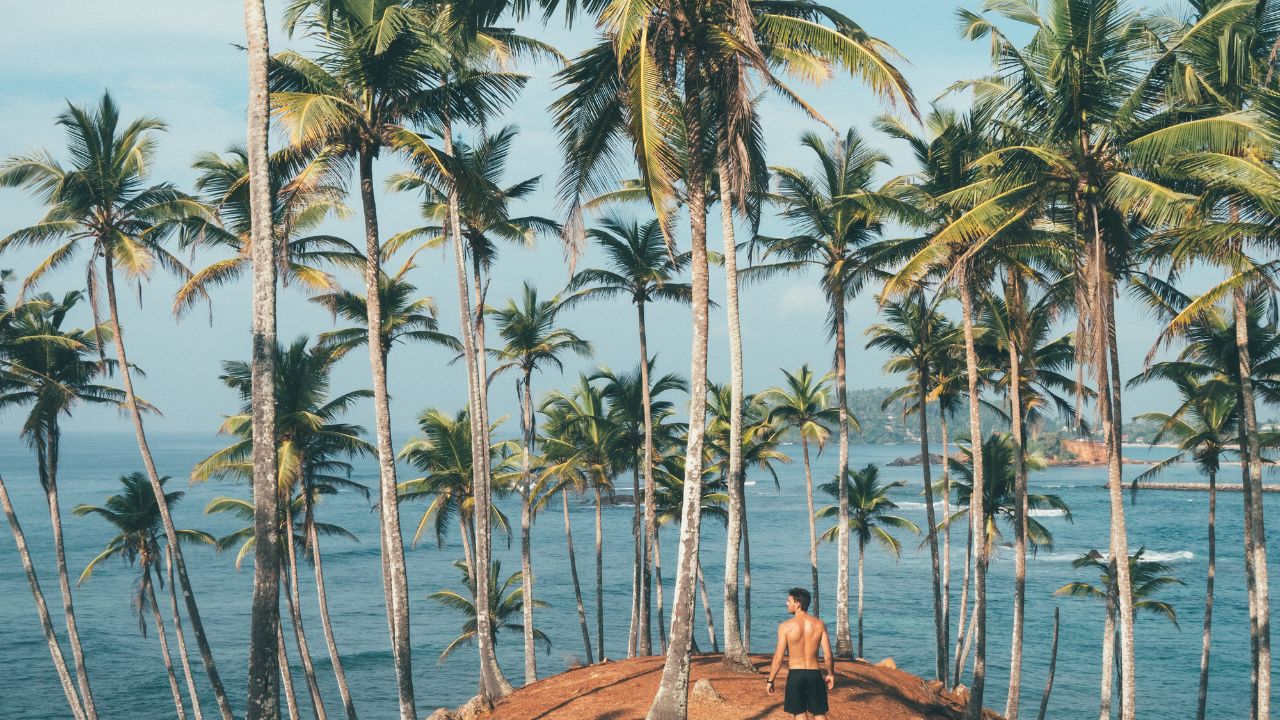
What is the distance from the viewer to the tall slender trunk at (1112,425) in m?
14.3

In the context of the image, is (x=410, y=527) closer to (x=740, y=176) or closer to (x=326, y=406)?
(x=326, y=406)

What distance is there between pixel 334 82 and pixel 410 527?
110580 mm

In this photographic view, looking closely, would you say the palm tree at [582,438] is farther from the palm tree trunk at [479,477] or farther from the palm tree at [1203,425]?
the palm tree at [1203,425]

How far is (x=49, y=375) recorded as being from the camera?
2422 cm

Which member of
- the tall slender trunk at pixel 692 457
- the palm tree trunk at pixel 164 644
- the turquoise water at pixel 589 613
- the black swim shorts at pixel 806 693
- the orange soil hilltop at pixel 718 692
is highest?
the tall slender trunk at pixel 692 457

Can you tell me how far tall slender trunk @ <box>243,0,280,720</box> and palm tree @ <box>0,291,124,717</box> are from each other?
15385 mm

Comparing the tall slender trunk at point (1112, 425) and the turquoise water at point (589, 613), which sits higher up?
the tall slender trunk at point (1112, 425)

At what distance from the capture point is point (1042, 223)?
792 inches

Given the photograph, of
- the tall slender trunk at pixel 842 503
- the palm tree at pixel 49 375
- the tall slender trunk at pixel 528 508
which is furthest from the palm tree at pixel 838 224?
the palm tree at pixel 49 375

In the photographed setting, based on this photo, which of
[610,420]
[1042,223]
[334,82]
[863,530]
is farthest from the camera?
[863,530]

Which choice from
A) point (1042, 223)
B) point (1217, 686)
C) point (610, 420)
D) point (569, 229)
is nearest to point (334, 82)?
point (569, 229)

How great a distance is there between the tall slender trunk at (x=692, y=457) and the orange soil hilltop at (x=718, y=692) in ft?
3.41

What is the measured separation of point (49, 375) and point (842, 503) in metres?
20.7

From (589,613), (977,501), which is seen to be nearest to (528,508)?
(977,501)
